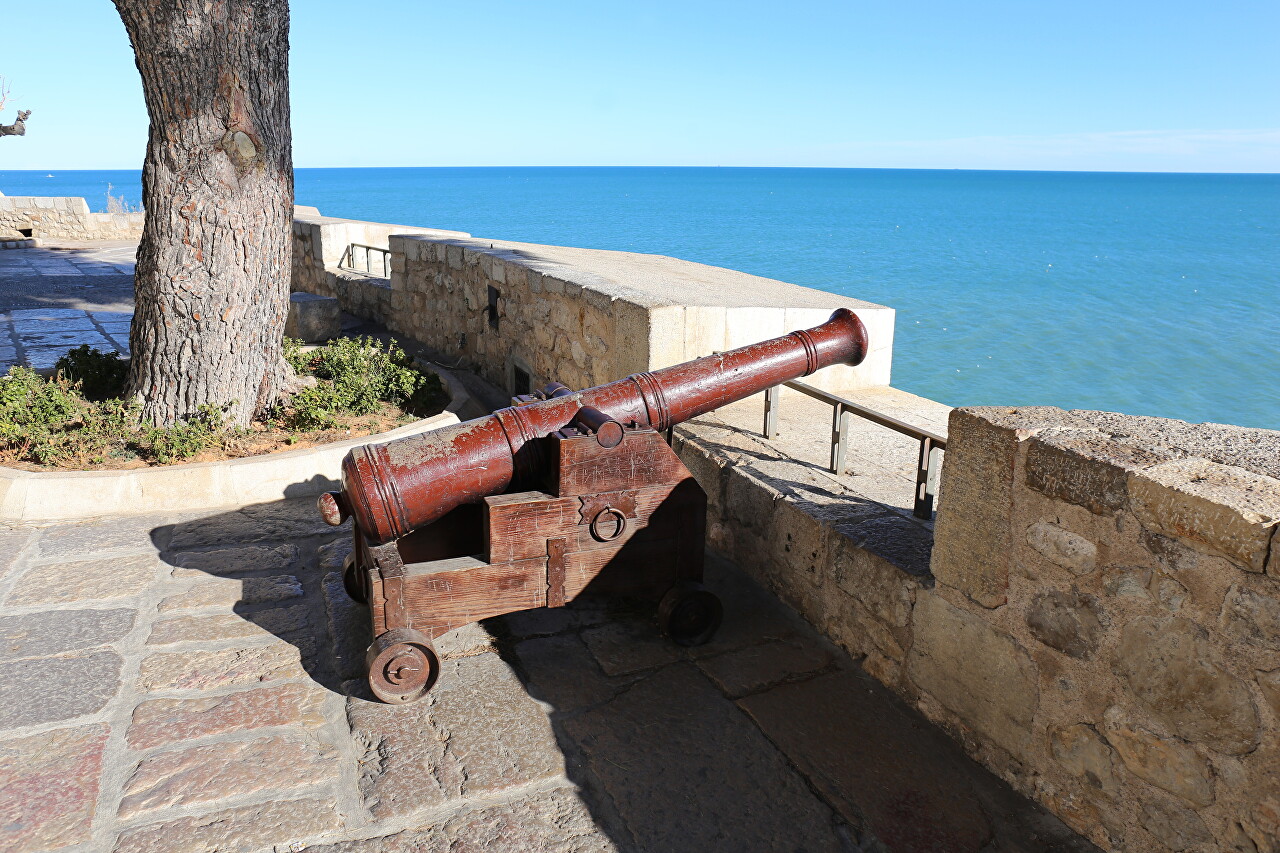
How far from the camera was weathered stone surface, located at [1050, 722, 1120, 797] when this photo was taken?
2617mm

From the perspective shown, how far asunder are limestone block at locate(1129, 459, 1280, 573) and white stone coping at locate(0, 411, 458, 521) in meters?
4.67

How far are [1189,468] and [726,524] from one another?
2317 mm

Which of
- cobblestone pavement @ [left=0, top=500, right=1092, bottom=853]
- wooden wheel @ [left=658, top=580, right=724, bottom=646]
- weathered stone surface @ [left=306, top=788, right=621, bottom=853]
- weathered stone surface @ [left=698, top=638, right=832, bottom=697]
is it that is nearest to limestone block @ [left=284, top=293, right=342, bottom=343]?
cobblestone pavement @ [left=0, top=500, right=1092, bottom=853]

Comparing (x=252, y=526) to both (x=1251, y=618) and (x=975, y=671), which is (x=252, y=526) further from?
(x=1251, y=618)

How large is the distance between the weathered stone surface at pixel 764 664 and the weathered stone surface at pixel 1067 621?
108cm

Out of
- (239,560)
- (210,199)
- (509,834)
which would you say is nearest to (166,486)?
(239,560)

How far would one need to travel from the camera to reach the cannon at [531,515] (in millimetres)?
3490

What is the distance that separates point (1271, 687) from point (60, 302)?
13553 mm

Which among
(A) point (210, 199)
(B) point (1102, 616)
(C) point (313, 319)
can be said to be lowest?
(C) point (313, 319)

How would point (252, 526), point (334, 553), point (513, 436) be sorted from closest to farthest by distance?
1. point (513, 436)
2. point (334, 553)
3. point (252, 526)

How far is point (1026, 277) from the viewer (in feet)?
148

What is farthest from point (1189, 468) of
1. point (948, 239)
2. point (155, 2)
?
point (948, 239)

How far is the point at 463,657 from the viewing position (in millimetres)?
3826

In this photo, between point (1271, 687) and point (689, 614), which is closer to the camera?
point (1271, 687)
